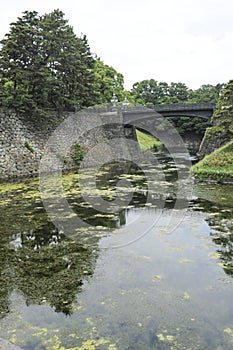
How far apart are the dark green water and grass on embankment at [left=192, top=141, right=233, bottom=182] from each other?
583 cm

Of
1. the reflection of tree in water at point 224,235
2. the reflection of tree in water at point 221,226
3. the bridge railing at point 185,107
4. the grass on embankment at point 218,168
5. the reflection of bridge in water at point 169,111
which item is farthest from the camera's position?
the bridge railing at point 185,107

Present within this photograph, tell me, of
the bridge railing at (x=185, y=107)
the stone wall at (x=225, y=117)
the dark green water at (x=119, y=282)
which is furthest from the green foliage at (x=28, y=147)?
the bridge railing at (x=185, y=107)

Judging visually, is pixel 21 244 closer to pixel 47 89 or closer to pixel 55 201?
pixel 55 201

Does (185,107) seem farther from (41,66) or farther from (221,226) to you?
(221,226)

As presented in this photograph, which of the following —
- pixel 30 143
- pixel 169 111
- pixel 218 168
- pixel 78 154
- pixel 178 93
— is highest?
pixel 178 93

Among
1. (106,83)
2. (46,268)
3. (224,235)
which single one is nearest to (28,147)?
(46,268)

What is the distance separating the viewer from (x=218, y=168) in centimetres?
2139

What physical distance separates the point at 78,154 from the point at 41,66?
834 cm

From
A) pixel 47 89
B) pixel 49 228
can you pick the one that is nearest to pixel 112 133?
pixel 47 89

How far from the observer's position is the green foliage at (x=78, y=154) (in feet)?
99.9

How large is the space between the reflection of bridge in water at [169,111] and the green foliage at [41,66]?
30.3ft

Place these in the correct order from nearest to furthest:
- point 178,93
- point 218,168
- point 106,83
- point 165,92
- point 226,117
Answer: point 218,168, point 226,117, point 106,83, point 178,93, point 165,92

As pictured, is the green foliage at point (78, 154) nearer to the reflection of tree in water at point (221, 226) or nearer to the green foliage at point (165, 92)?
the reflection of tree in water at point (221, 226)

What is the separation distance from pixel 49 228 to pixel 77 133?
21157mm
